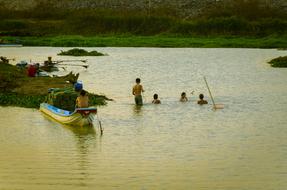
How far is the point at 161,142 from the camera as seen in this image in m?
19.7

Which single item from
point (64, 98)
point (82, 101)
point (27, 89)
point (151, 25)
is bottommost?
point (27, 89)

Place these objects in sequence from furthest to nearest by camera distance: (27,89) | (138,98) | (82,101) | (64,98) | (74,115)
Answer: (27,89)
(138,98)
(64,98)
(74,115)
(82,101)

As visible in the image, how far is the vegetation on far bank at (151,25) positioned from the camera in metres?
59.3

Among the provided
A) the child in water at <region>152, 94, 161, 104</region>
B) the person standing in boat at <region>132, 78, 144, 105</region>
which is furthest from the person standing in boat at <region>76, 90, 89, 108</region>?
the child in water at <region>152, 94, 161, 104</region>

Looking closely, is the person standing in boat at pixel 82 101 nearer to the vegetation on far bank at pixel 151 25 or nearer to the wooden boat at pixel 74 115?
the wooden boat at pixel 74 115

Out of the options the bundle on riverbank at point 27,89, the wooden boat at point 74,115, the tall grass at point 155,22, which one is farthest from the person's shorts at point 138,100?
the tall grass at point 155,22

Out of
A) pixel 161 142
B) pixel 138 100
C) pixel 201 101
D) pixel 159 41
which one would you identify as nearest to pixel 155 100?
pixel 138 100

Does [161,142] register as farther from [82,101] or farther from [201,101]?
[201,101]

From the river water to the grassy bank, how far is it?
21645 mm

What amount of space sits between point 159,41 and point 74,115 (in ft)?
128

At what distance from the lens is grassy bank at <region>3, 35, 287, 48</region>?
56.7 m

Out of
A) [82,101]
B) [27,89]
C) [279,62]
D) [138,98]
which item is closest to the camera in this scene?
[82,101]

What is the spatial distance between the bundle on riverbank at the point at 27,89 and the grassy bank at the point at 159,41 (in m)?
27.8

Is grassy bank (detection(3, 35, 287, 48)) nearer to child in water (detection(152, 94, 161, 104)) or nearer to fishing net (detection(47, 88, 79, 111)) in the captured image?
child in water (detection(152, 94, 161, 104))
